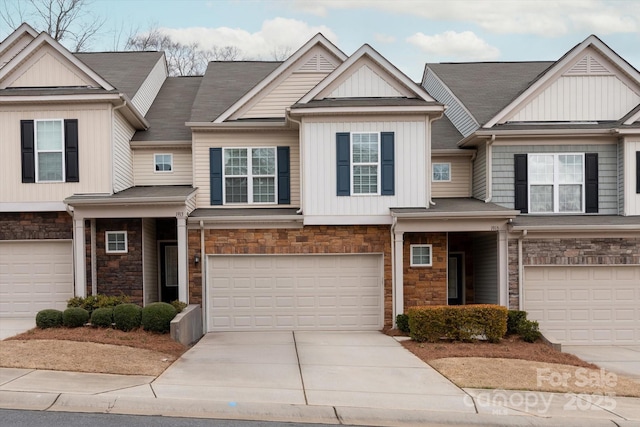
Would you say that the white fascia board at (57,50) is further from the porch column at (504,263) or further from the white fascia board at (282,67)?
the porch column at (504,263)

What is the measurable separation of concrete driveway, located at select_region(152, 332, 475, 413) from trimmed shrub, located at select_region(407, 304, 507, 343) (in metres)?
0.78

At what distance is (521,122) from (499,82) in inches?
154

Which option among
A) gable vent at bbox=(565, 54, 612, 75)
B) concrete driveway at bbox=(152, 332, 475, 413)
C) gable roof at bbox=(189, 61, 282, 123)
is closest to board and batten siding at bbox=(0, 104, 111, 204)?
gable roof at bbox=(189, 61, 282, 123)

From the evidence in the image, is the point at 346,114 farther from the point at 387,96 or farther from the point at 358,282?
the point at 358,282

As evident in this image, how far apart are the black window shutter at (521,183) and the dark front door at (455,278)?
105 inches

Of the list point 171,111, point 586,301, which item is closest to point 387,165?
point 586,301

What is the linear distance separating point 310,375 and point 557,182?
9981 millimetres

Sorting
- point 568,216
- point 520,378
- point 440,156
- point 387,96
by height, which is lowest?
point 520,378

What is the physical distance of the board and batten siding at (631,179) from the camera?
54.9 ft

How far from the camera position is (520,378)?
10562 millimetres

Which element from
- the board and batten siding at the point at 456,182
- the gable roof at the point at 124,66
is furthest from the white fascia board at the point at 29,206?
the board and batten siding at the point at 456,182

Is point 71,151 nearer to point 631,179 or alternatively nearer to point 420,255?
point 420,255

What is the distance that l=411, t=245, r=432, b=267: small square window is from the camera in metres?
16.5

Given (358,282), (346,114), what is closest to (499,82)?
(346,114)
